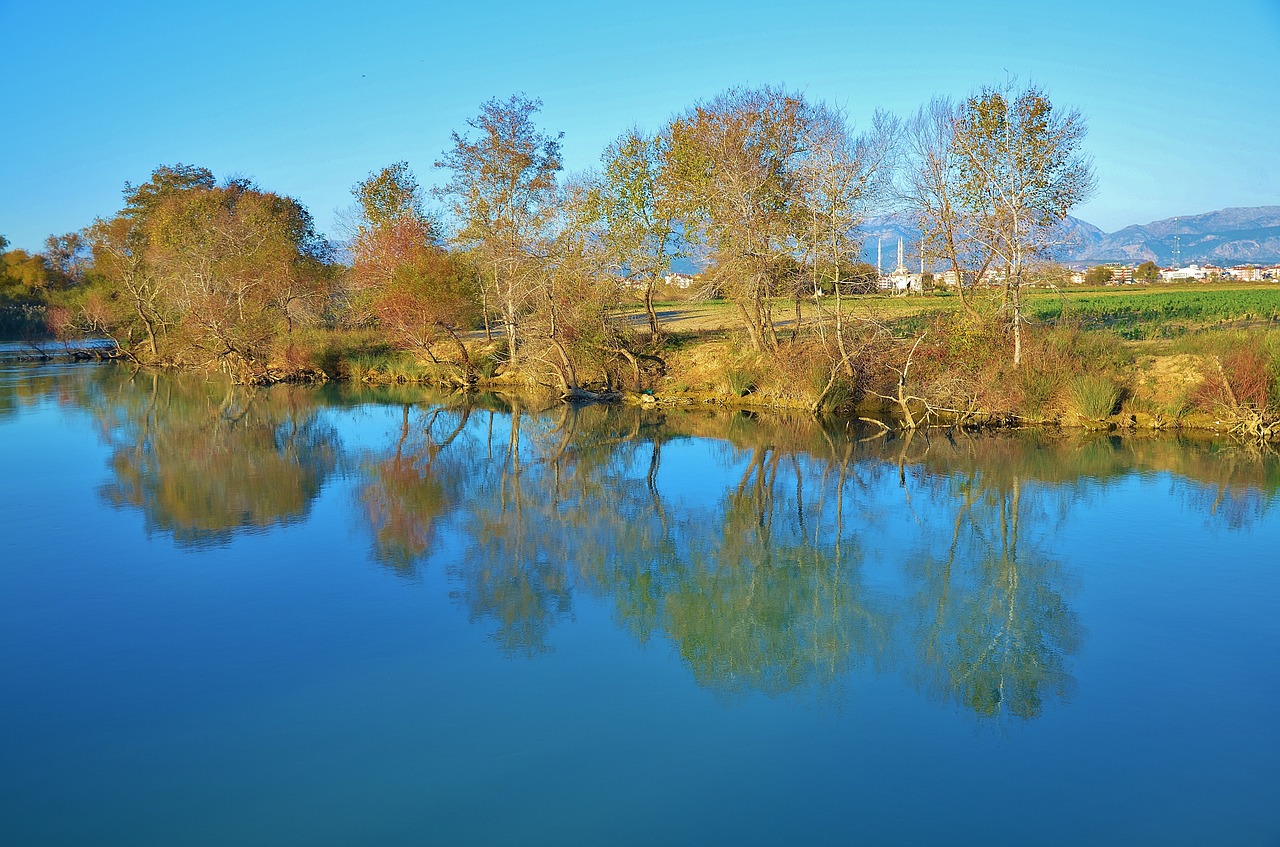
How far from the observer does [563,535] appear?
43.9ft

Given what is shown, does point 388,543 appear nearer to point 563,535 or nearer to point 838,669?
point 563,535

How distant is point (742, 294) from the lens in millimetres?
25609

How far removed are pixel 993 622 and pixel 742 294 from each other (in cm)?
1661

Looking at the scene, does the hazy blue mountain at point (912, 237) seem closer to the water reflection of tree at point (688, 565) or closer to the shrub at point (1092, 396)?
the shrub at point (1092, 396)

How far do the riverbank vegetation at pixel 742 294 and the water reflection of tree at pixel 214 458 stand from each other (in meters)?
5.77

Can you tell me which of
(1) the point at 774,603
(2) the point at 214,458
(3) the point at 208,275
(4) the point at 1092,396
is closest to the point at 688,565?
(1) the point at 774,603

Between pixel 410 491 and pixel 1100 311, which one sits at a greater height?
pixel 1100 311

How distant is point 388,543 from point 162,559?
2773mm

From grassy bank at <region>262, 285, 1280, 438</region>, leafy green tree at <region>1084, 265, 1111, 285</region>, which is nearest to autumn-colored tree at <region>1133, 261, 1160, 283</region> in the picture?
leafy green tree at <region>1084, 265, 1111, 285</region>

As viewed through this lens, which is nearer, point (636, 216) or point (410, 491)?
point (410, 491)

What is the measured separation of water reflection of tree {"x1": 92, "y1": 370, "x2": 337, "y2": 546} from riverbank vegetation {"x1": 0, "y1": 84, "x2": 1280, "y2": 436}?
5768mm

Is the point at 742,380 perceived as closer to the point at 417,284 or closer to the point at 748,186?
the point at 748,186

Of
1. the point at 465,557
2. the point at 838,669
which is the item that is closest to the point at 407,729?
the point at 838,669

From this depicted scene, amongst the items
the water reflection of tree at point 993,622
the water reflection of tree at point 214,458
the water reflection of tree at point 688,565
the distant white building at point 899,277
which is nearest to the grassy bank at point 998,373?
the distant white building at point 899,277
